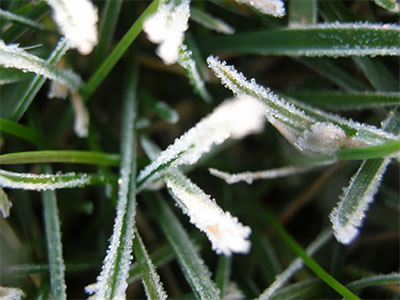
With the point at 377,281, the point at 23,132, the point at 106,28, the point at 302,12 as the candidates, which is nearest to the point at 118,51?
the point at 106,28

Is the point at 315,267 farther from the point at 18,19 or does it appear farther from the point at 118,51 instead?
the point at 18,19

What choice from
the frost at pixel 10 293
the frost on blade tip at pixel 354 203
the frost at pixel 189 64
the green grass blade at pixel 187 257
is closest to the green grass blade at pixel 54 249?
the frost at pixel 10 293

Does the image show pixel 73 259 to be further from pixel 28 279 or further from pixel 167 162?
pixel 167 162

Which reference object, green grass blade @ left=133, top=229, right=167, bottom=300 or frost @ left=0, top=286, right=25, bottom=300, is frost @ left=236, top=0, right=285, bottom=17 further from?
frost @ left=0, top=286, right=25, bottom=300

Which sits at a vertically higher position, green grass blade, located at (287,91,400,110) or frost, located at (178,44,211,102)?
frost, located at (178,44,211,102)

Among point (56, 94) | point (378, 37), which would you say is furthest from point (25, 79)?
point (378, 37)

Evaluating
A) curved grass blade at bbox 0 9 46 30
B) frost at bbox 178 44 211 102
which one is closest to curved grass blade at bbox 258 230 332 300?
frost at bbox 178 44 211 102
